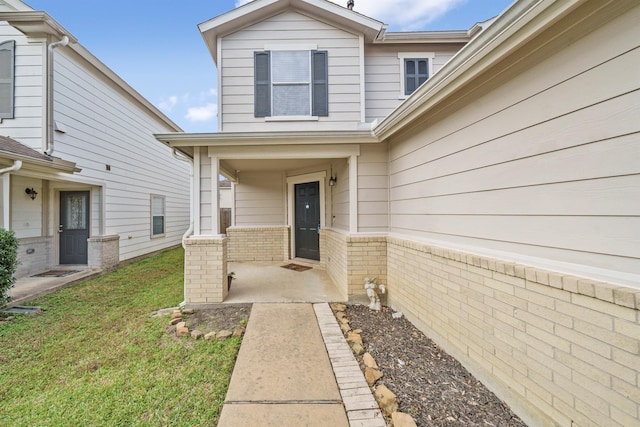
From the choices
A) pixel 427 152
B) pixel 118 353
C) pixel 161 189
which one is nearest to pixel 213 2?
pixel 161 189

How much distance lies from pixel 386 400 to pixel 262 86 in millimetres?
5079

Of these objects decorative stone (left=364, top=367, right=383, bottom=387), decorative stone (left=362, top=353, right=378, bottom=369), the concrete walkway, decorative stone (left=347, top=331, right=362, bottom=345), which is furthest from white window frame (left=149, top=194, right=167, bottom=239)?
decorative stone (left=364, top=367, right=383, bottom=387)

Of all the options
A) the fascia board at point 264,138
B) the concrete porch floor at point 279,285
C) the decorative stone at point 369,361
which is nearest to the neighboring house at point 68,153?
the fascia board at point 264,138

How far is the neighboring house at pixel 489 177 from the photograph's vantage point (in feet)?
4.64

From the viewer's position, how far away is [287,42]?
16.0 ft

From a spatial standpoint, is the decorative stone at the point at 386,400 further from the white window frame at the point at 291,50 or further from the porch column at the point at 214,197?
the white window frame at the point at 291,50

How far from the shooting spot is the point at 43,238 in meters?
6.07

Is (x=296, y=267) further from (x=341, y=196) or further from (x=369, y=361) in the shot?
(x=369, y=361)

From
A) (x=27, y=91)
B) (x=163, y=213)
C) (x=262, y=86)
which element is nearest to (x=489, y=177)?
(x=262, y=86)

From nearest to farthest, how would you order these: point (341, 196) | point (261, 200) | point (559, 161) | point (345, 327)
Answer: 1. point (559, 161)
2. point (345, 327)
3. point (341, 196)
4. point (261, 200)

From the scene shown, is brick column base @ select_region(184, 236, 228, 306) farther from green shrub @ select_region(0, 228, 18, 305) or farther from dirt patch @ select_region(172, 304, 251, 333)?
green shrub @ select_region(0, 228, 18, 305)

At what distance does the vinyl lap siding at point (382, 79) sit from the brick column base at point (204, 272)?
14.0ft

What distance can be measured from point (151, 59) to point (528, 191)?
1547 centimetres

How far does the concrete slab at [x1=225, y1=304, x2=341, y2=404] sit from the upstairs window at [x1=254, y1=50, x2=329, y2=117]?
370 centimetres
